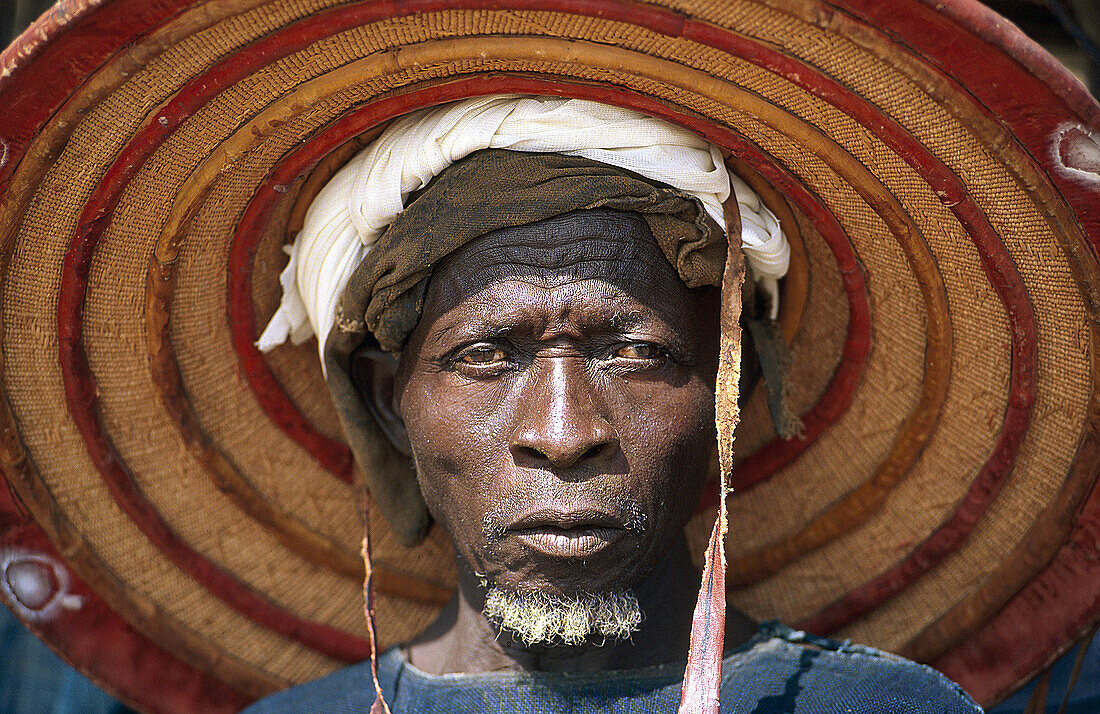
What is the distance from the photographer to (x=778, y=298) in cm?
180

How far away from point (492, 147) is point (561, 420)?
422 mm

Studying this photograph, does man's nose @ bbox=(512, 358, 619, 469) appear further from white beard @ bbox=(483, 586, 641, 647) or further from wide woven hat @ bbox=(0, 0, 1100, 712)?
wide woven hat @ bbox=(0, 0, 1100, 712)

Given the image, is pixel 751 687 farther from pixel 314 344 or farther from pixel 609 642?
pixel 314 344

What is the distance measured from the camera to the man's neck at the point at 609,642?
1625mm

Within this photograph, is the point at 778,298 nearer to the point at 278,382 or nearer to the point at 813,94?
the point at 813,94

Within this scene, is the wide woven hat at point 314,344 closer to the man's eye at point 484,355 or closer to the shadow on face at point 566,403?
the shadow on face at point 566,403

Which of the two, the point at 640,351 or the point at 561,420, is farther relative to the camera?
the point at 640,351

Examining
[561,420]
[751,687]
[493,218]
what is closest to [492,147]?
[493,218]

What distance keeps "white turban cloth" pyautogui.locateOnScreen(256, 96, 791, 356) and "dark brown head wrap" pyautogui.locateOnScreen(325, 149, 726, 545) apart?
0.8 inches

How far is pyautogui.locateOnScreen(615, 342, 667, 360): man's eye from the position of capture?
1490 millimetres

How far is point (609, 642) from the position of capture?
162 cm

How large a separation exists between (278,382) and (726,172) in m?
0.92

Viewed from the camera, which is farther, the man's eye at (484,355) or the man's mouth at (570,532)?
the man's eye at (484,355)

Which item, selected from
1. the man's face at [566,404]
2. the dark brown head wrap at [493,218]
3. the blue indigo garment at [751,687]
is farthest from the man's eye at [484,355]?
the blue indigo garment at [751,687]
